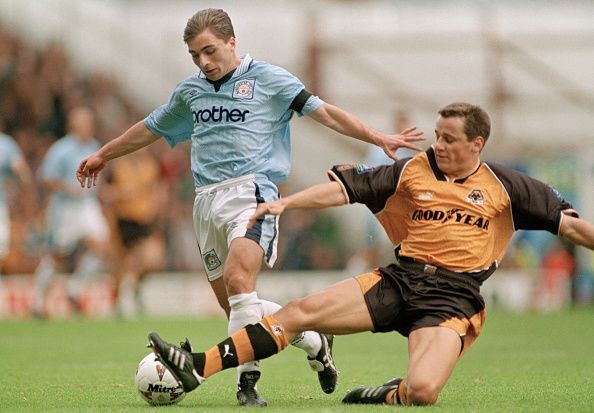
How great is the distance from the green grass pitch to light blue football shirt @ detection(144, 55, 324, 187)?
1.45 metres

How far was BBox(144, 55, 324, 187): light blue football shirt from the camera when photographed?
26.1ft

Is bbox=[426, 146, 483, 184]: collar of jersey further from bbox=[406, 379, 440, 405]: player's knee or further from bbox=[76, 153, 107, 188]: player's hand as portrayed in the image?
bbox=[76, 153, 107, 188]: player's hand

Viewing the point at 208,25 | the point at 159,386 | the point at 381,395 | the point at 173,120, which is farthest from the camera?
the point at 173,120

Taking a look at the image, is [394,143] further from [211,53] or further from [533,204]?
[211,53]

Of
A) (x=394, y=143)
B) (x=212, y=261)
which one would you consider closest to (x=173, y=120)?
(x=212, y=261)

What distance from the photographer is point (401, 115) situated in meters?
16.2

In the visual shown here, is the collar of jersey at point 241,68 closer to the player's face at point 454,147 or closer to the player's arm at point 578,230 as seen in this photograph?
the player's face at point 454,147

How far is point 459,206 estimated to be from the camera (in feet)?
24.7

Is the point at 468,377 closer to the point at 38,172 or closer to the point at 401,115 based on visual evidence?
the point at 401,115

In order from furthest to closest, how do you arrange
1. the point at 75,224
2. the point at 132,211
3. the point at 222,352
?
the point at 132,211 < the point at 75,224 < the point at 222,352

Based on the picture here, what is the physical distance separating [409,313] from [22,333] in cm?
845

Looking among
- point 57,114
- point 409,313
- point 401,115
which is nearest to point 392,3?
point 57,114

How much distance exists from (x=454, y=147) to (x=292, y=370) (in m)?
3.43

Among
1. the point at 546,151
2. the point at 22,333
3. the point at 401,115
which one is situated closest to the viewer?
the point at 22,333
